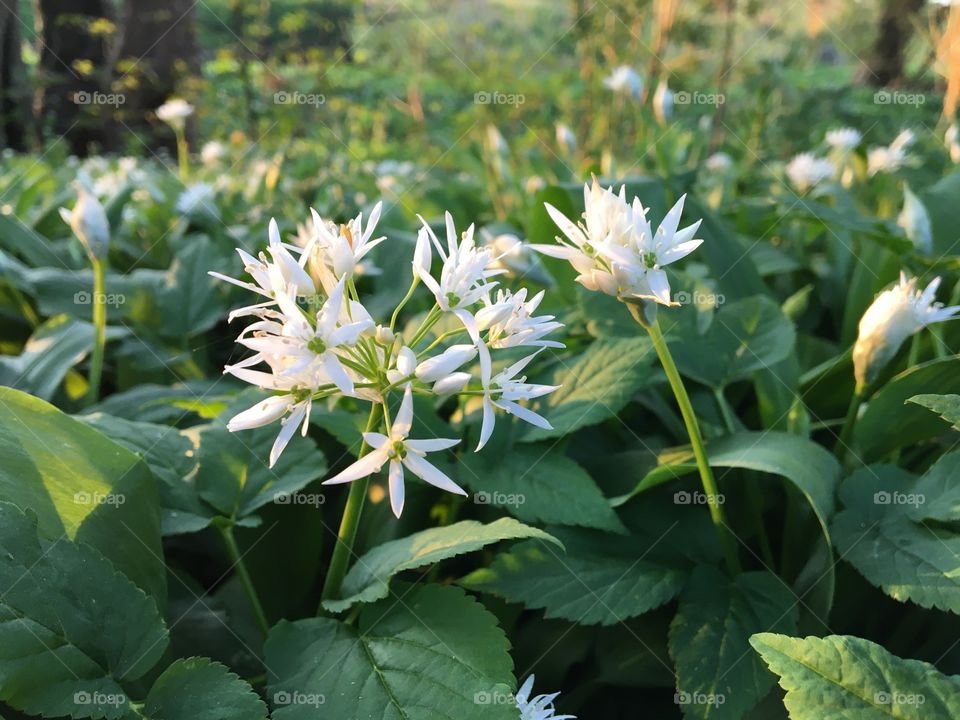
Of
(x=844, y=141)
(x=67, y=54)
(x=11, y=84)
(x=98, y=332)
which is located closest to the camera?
(x=98, y=332)

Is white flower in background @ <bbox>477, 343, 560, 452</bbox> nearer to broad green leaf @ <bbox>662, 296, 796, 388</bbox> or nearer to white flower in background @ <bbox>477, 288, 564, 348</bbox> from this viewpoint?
white flower in background @ <bbox>477, 288, 564, 348</bbox>

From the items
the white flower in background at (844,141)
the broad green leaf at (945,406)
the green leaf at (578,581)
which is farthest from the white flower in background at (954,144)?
the green leaf at (578,581)

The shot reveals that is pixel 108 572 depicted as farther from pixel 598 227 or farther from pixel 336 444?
pixel 598 227

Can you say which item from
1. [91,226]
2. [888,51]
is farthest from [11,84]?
[888,51]

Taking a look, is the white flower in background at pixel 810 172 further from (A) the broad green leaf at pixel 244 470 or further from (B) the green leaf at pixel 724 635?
(A) the broad green leaf at pixel 244 470

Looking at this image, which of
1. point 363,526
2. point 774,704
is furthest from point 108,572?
point 774,704

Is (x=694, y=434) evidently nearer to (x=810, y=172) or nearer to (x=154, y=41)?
(x=810, y=172)

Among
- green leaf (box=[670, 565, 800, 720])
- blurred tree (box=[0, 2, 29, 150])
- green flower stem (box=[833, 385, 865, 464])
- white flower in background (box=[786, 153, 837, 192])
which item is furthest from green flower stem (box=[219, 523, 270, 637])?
blurred tree (box=[0, 2, 29, 150])
